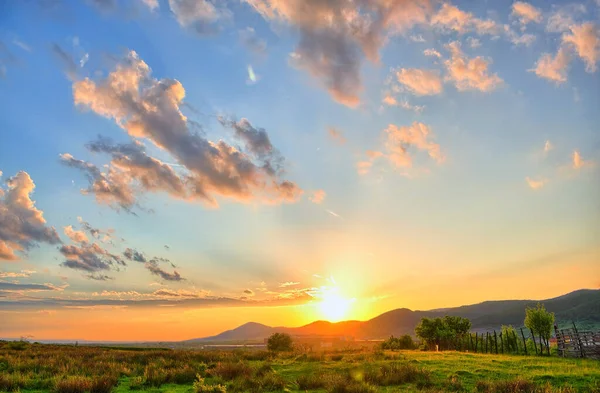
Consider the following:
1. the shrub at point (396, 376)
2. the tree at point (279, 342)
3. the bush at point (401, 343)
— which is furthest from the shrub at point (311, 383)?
→ the bush at point (401, 343)

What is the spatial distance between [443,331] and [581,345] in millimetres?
34634

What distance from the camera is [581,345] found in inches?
1690

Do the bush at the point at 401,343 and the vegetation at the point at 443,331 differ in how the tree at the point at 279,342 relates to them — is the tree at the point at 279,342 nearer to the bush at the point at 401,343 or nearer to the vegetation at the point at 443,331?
the bush at the point at 401,343

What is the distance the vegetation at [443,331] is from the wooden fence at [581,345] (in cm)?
2790

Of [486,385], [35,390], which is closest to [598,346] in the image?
[486,385]

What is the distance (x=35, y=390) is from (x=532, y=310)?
66.5m

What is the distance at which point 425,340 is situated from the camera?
7888 centimetres

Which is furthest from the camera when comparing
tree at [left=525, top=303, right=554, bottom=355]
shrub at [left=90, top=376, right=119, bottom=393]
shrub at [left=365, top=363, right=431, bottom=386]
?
tree at [left=525, top=303, right=554, bottom=355]

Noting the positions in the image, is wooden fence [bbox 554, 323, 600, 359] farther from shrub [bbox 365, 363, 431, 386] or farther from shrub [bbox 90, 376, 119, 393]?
shrub [bbox 90, 376, 119, 393]

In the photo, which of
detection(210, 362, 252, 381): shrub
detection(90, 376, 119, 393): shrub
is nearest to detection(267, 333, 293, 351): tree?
detection(210, 362, 252, 381): shrub

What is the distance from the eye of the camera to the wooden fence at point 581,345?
41.9m

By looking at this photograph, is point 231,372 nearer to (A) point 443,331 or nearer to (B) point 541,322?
(B) point 541,322

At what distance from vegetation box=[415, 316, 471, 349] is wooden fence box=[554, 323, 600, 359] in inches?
1098

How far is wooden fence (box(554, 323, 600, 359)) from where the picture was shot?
138ft
